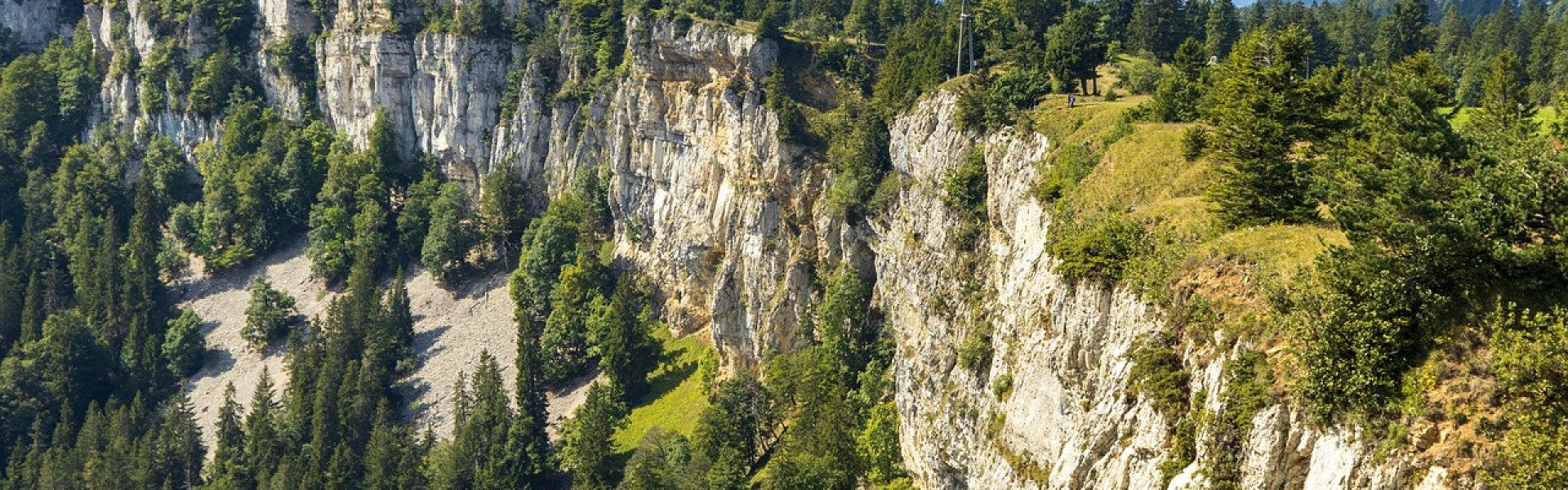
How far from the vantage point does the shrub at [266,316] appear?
5231 inches

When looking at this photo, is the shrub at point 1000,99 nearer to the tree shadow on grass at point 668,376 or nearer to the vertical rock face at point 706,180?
the vertical rock face at point 706,180

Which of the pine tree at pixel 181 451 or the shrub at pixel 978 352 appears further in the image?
the pine tree at pixel 181 451

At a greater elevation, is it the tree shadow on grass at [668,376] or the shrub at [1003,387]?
the shrub at [1003,387]

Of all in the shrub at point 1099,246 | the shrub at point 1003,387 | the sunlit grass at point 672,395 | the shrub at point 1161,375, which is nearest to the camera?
the shrub at point 1161,375

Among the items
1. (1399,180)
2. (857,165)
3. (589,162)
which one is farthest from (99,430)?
(1399,180)

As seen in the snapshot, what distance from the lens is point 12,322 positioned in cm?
14300

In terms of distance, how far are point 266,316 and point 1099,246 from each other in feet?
359

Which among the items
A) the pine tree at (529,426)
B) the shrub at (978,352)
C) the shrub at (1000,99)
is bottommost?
the pine tree at (529,426)

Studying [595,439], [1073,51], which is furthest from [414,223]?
[1073,51]

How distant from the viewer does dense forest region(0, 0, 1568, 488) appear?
32844 mm

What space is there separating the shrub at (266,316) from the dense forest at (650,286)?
0.28 meters

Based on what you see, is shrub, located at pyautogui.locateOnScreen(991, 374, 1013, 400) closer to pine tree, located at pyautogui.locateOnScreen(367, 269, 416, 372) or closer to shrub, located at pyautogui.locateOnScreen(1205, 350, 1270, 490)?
shrub, located at pyautogui.locateOnScreen(1205, 350, 1270, 490)

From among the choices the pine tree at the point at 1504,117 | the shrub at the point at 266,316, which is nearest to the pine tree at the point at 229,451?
the shrub at the point at 266,316

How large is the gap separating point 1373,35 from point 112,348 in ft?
449
